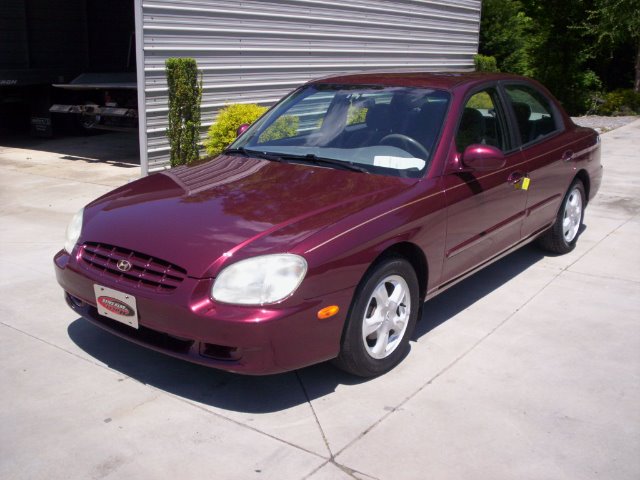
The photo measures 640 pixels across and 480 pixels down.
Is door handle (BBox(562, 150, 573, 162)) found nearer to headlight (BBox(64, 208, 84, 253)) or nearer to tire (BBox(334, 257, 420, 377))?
tire (BBox(334, 257, 420, 377))

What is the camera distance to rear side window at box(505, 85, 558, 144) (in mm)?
5402

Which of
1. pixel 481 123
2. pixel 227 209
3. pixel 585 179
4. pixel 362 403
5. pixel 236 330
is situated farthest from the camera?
pixel 585 179

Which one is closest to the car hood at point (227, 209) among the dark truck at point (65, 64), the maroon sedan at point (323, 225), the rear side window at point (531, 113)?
the maroon sedan at point (323, 225)

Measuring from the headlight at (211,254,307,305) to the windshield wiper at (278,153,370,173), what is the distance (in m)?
1.15

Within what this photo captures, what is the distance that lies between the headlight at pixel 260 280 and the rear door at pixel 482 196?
1334mm

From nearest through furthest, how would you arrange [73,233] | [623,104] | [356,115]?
[73,233] → [356,115] → [623,104]

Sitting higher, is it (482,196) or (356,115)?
(356,115)

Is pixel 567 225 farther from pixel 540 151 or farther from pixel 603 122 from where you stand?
pixel 603 122

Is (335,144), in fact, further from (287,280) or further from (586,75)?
(586,75)

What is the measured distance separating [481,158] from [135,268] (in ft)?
7.05

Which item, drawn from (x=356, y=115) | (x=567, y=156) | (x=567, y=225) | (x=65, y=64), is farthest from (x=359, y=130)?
(x=65, y=64)

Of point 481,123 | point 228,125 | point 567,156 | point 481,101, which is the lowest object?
point 228,125

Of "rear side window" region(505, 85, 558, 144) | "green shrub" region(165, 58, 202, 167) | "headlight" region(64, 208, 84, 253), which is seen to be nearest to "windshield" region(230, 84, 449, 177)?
"rear side window" region(505, 85, 558, 144)

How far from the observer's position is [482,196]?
466 centimetres
